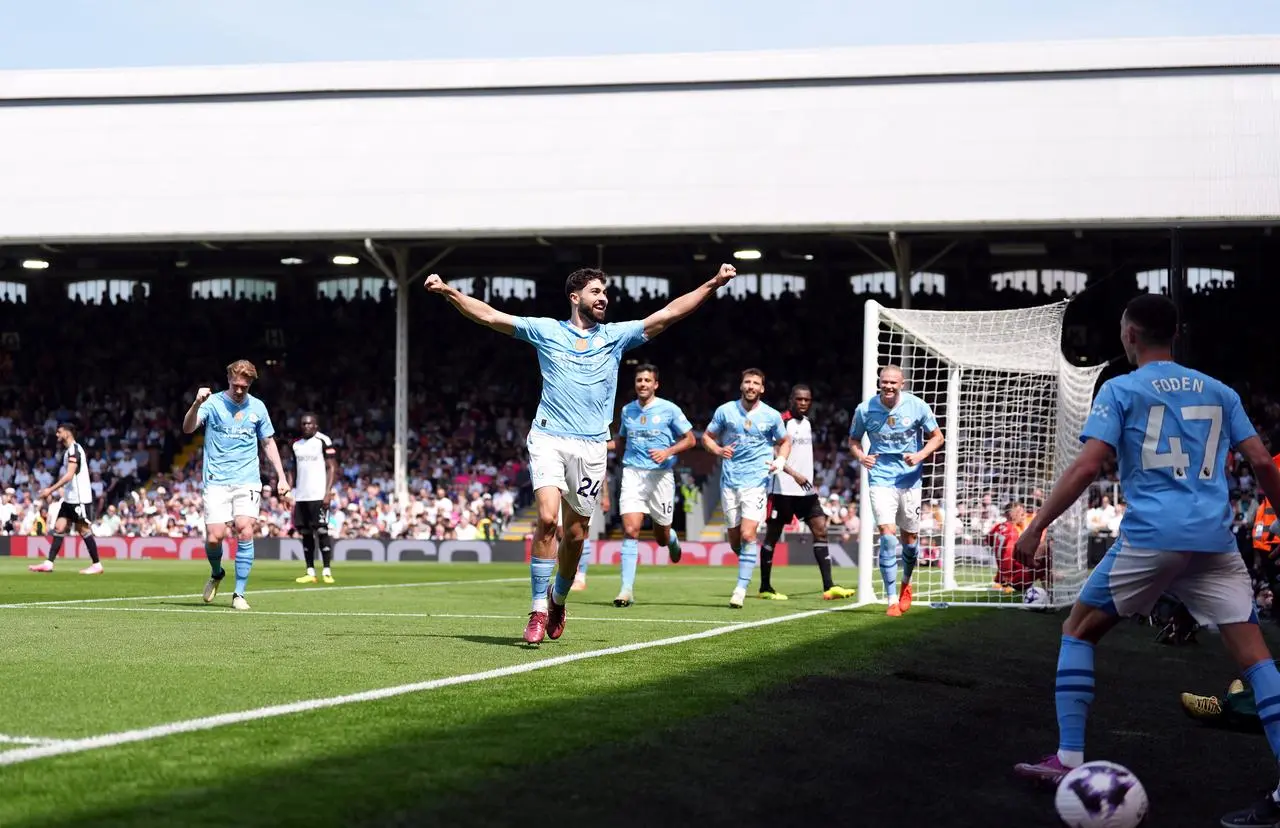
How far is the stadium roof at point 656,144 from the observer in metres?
29.5

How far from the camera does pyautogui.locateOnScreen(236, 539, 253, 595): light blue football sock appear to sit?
1273cm

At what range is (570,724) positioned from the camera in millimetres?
5602

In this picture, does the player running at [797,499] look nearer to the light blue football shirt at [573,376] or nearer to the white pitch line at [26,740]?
the light blue football shirt at [573,376]

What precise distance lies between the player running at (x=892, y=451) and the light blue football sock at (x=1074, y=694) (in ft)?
25.4

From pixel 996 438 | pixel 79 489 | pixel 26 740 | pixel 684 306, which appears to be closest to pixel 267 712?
pixel 26 740

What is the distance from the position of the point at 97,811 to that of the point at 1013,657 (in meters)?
6.49

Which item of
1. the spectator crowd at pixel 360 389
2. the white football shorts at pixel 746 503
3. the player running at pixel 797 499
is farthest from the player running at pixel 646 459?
the spectator crowd at pixel 360 389

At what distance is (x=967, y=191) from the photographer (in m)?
29.8

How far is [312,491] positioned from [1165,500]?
15.8 m

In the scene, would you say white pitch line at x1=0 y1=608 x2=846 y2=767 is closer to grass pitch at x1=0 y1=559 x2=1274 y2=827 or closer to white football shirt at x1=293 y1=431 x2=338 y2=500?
grass pitch at x1=0 y1=559 x2=1274 y2=827

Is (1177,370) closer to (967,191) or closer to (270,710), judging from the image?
(270,710)

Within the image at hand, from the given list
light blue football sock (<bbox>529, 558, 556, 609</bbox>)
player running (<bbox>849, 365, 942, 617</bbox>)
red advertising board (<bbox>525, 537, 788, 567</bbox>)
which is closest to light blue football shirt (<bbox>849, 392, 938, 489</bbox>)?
player running (<bbox>849, 365, 942, 617</bbox>)

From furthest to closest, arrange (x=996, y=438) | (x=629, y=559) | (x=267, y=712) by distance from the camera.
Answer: (x=996, y=438) → (x=629, y=559) → (x=267, y=712)

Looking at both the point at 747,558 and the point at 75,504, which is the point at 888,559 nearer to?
the point at 747,558
